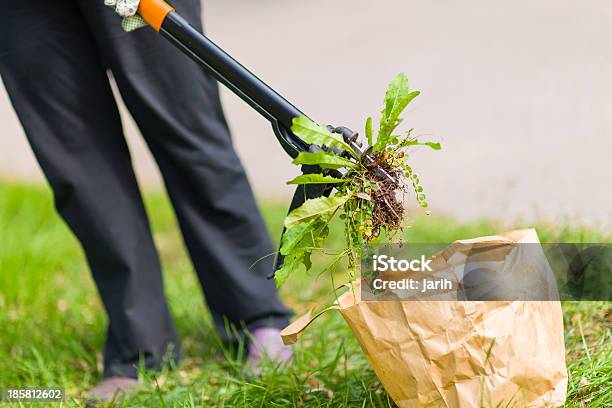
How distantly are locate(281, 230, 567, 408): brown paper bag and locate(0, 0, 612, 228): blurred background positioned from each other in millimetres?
704

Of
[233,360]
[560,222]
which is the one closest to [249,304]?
[233,360]

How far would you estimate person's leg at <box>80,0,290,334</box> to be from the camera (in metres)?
1.74

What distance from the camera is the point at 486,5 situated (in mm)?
4652

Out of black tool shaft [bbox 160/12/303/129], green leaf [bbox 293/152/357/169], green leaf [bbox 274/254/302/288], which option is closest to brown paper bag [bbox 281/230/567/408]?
green leaf [bbox 274/254/302/288]

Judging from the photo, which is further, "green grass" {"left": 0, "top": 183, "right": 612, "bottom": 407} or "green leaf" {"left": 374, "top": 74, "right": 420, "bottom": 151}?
"green grass" {"left": 0, "top": 183, "right": 612, "bottom": 407}

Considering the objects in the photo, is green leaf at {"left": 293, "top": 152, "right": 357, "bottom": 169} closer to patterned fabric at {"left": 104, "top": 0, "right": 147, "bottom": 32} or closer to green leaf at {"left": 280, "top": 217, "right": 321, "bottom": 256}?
green leaf at {"left": 280, "top": 217, "right": 321, "bottom": 256}

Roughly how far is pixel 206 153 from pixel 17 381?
0.75 m

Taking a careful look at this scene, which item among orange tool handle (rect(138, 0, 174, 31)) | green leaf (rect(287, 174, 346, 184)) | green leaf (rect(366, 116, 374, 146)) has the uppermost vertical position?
orange tool handle (rect(138, 0, 174, 31))

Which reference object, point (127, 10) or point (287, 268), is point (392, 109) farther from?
point (127, 10)

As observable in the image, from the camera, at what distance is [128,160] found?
6.40ft

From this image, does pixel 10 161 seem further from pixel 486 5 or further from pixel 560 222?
pixel 560 222

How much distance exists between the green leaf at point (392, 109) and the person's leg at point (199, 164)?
2.01 feet

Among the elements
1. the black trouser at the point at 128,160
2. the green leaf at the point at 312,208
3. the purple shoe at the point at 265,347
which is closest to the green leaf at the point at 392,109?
the green leaf at the point at 312,208

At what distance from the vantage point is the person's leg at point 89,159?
69.4 inches
